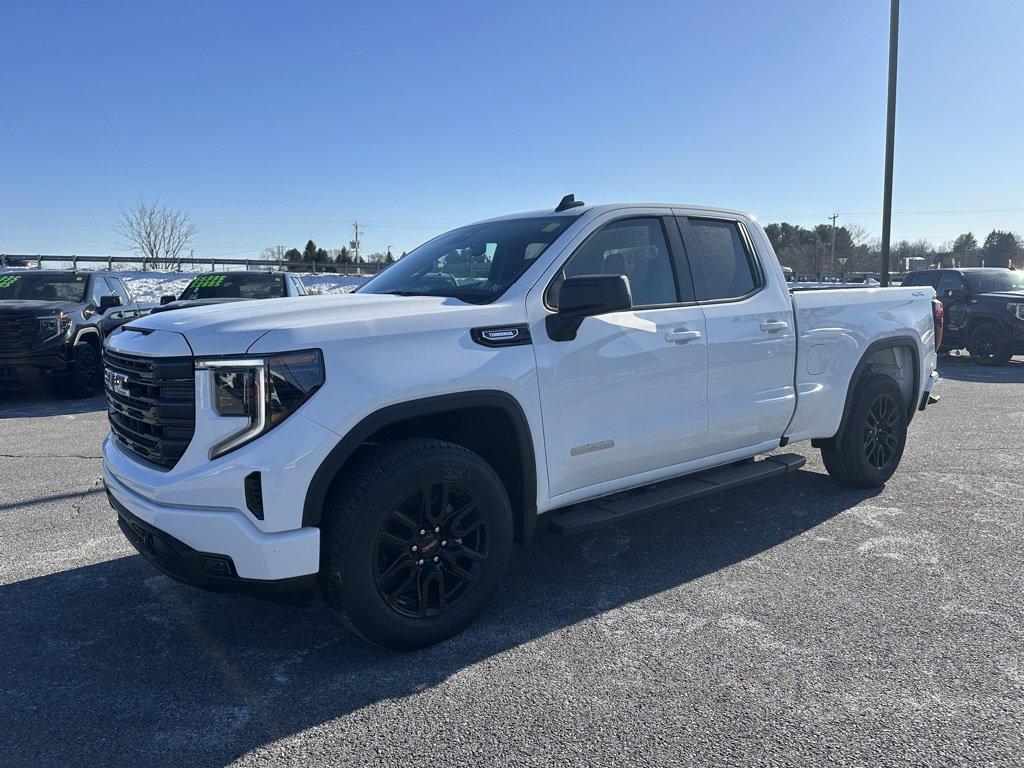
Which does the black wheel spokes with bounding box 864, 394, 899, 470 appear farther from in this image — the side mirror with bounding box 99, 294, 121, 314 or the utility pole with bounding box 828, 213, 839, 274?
the utility pole with bounding box 828, 213, 839, 274

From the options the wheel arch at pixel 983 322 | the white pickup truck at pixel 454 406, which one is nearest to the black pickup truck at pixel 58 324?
the white pickup truck at pixel 454 406

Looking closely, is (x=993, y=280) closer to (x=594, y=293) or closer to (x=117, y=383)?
(x=594, y=293)

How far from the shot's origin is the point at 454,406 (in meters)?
3.20

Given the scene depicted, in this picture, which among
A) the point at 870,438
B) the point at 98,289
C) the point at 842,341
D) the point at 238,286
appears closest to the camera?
the point at 842,341

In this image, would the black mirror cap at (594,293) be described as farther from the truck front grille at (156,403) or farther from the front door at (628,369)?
the truck front grille at (156,403)

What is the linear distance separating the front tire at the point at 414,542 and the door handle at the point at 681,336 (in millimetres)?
1307

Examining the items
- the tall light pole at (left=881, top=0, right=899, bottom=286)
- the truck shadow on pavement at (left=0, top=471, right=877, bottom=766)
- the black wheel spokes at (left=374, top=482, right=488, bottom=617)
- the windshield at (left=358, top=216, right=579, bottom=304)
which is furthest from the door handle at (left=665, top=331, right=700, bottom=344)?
the tall light pole at (left=881, top=0, right=899, bottom=286)

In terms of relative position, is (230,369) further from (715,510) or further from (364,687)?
(715,510)

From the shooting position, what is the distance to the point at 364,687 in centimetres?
294

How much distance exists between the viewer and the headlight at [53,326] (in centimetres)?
997

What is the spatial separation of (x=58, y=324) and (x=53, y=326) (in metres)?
Result: 0.07

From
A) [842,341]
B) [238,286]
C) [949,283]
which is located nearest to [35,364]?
[238,286]

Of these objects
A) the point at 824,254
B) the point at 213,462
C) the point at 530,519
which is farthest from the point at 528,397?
the point at 824,254

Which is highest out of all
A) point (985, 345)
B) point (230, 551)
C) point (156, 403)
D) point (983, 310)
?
point (156, 403)
